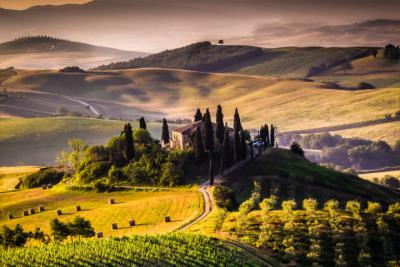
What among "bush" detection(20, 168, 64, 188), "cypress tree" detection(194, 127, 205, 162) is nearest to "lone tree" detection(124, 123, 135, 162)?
"cypress tree" detection(194, 127, 205, 162)

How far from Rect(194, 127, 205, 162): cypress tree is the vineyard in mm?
52002

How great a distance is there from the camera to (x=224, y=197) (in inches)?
4279

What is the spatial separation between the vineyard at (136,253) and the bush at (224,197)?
24.4 m

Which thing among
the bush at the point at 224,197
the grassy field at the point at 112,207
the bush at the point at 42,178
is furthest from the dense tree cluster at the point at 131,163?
the bush at the point at 224,197

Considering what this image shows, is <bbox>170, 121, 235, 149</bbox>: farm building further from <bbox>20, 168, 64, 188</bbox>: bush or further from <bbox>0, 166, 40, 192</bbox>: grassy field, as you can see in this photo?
<bbox>0, 166, 40, 192</bbox>: grassy field

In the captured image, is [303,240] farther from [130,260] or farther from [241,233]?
[130,260]

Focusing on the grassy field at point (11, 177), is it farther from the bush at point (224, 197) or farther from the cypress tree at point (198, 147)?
the bush at point (224, 197)

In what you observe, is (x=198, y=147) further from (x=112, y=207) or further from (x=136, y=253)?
(x=136, y=253)

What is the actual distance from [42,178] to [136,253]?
7613 cm

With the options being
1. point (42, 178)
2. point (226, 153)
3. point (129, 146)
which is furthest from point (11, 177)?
point (226, 153)

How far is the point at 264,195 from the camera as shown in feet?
383

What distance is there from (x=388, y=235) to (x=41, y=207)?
65.3 metres

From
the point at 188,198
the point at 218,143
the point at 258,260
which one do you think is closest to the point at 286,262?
the point at 258,260

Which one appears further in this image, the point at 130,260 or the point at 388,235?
the point at 388,235
